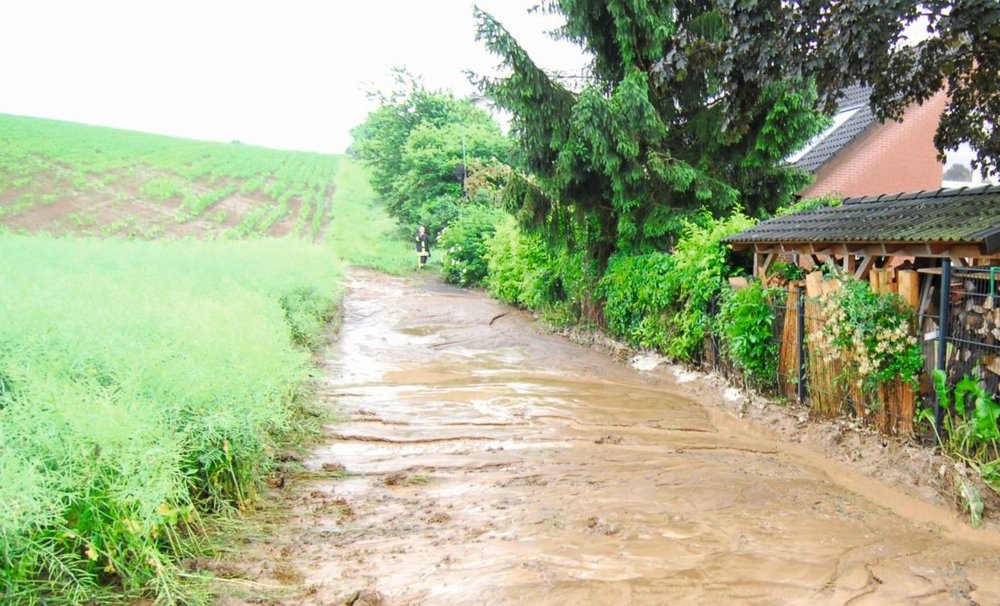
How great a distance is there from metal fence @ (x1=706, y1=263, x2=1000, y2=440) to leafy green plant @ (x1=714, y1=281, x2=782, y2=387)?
25cm

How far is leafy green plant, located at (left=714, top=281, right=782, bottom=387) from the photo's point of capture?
773cm

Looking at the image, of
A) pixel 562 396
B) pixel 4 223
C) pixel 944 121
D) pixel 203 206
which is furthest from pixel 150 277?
pixel 203 206

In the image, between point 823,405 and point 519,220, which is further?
point 519,220

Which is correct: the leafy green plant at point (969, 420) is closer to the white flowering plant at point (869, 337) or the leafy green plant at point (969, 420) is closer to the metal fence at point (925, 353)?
the metal fence at point (925, 353)

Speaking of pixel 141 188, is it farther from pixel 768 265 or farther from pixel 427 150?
pixel 768 265

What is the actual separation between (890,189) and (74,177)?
38.5 metres

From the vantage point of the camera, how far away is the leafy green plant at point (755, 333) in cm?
773

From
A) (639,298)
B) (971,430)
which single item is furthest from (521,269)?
(971,430)

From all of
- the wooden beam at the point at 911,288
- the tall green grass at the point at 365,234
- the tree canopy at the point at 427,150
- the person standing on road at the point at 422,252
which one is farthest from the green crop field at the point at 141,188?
the wooden beam at the point at 911,288

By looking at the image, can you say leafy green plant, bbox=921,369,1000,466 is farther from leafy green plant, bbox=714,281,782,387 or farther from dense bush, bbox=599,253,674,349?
dense bush, bbox=599,253,674,349

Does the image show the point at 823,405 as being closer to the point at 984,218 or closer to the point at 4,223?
the point at 984,218

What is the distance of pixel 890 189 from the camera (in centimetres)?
1869

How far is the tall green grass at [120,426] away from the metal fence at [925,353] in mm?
5581

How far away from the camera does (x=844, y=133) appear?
18.7 meters
